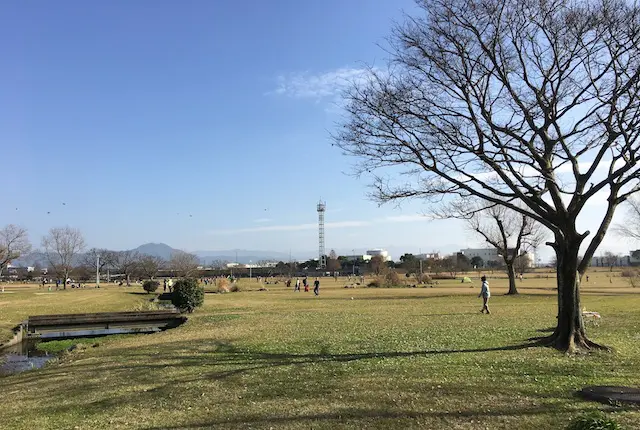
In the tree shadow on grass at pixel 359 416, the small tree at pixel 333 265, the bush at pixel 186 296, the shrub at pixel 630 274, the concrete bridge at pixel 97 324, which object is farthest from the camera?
the small tree at pixel 333 265

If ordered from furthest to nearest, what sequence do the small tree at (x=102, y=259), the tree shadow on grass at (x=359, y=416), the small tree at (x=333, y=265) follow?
the small tree at (x=333, y=265), the small tree at (x=102, y=259), the tree shadow on grass at (x=359, y=416)

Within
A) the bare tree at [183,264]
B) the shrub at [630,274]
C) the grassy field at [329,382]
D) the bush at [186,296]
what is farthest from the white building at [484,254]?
the grassy field at [329,382]

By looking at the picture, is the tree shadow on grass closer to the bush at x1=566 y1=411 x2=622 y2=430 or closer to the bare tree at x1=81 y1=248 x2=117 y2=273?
the bush at x1=566 y1=411 x2=622 y2=430

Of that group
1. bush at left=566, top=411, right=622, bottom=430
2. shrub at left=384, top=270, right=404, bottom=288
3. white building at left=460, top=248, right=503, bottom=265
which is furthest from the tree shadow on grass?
white building at left=460, top=248, right=503, bottom=265

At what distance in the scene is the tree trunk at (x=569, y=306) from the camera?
10656 mm

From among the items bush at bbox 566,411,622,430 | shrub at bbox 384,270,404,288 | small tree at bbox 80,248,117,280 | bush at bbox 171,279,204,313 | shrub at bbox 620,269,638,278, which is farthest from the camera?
small tree at bbox 80,248,117,280

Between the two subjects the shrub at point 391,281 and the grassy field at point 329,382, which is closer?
the grassy field at point 329,382

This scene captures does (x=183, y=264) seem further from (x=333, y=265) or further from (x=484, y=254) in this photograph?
(x=484, y=254)

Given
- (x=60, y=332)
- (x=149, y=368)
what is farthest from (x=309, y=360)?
(x=60, y=332)

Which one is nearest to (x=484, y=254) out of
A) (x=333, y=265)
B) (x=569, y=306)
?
(x=333, y=265)

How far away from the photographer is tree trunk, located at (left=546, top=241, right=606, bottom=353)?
10656 millimetres

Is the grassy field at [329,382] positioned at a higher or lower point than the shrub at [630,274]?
higher

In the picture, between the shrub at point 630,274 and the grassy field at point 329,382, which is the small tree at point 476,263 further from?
the grassy field at point 329,382

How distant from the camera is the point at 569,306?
10.8 metres
